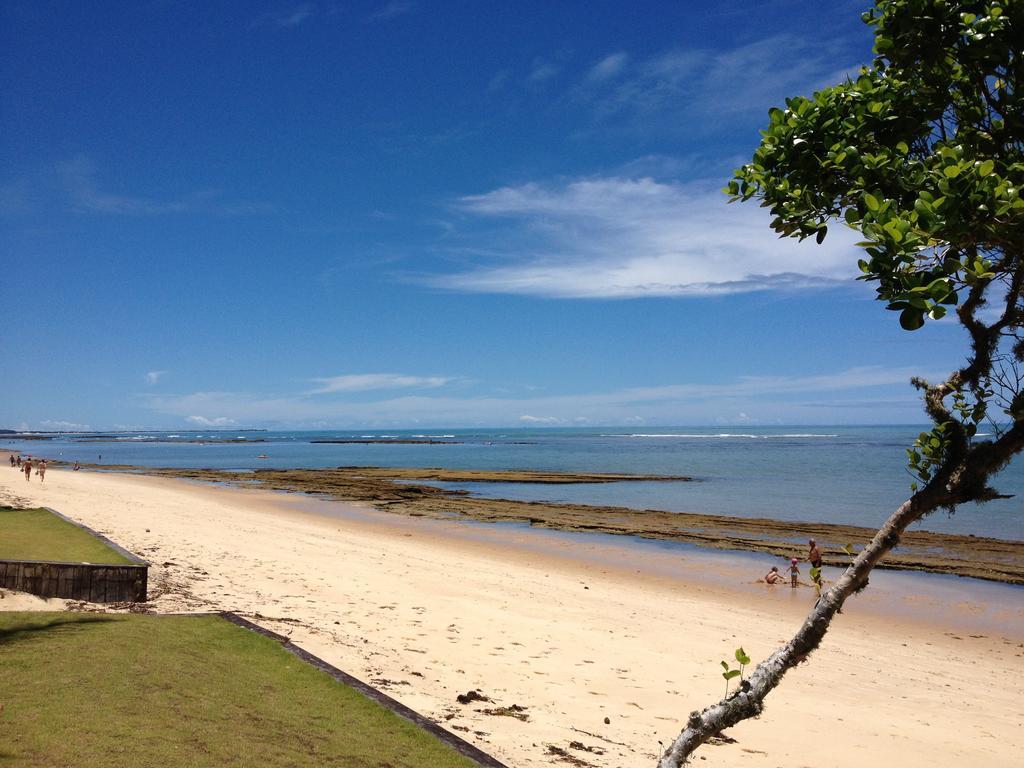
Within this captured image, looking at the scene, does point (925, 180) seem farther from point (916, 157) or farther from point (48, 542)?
point (48, 542)

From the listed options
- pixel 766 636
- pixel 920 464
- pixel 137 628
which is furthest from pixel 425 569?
pixel 920 464

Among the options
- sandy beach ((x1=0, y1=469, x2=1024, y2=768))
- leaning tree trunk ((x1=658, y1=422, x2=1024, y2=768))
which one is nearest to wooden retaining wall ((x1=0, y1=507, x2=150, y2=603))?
sandy beach ((x1=0, y1=469, x2=1024, y2=768))

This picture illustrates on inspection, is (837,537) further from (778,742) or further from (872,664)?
(778,742)

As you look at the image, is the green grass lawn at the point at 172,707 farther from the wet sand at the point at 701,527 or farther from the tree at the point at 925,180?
the wet sand at the point at 701,527

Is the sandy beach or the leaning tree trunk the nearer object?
the leaning tree trunk

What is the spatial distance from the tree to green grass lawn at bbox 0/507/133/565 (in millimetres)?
10363

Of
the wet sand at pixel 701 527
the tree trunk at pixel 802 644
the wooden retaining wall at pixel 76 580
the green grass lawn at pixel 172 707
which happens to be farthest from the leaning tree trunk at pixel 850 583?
the wet sand at pixel 701 527

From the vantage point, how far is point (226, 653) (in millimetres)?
7008

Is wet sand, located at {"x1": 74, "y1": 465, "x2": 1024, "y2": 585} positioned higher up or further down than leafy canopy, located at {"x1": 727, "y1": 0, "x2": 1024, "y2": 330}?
further down

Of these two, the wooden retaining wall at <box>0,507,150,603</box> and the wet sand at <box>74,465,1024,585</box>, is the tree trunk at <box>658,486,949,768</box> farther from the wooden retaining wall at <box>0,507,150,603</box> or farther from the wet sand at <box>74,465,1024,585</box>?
the wet sand at <box>74,465,1024,585</box>

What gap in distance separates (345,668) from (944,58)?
8.26 metres

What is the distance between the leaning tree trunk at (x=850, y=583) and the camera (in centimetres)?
323

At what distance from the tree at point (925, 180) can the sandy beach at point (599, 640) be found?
14.2ft

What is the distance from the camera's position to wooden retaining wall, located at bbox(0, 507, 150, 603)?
A: 29.1 feet
